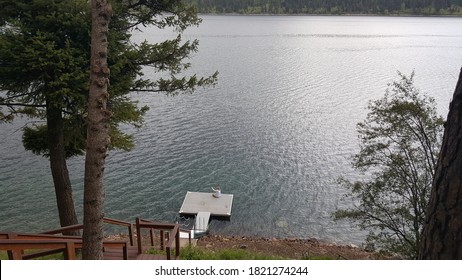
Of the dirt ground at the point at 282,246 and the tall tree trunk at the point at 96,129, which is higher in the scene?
the tall tree trunk at the point at 96,129

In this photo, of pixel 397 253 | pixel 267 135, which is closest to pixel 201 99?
pixel 267 135

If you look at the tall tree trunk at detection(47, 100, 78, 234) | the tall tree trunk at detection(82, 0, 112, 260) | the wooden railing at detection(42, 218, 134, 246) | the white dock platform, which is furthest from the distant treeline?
the tall tree trunk at detection(82, 0, 112, 260)

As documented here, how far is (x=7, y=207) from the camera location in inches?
833

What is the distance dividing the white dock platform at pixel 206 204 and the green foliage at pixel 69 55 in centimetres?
990

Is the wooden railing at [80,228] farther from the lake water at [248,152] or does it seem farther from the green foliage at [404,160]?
the lake water at [248,152]

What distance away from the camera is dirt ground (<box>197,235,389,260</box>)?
56.9 feet

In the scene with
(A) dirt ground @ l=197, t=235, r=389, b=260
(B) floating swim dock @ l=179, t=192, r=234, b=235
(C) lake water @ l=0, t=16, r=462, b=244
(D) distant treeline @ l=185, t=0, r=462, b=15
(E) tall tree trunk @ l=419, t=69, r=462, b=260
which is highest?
(D) distant treeline @ l=185, t=0, r=462, b=15

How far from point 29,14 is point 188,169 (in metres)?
17.0

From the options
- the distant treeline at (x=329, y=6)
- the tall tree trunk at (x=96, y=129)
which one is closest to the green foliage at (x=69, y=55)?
the tall tree trunk at (x=96, y=129)

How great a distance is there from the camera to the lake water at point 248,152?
21.8 m

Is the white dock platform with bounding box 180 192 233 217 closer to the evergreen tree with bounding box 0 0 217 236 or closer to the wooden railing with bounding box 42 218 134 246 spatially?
the evergreen tree with bounding box 0 0 217 236

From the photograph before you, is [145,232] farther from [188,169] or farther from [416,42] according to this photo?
[416,42]

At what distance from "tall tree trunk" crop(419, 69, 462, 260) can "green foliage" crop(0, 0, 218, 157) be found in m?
8.83

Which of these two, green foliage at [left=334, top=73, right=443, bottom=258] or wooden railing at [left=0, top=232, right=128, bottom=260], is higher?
wooden railing at [left=0, top=232, right=128, bottom=260]
